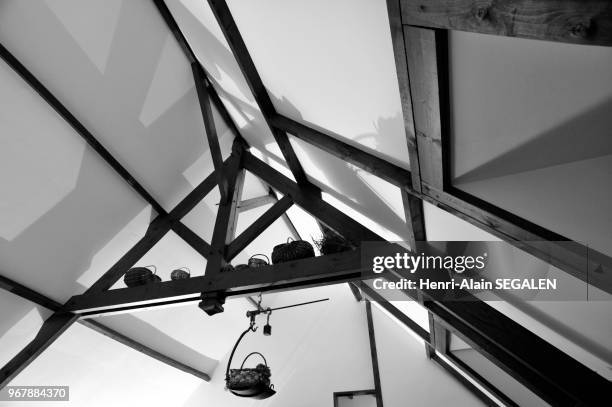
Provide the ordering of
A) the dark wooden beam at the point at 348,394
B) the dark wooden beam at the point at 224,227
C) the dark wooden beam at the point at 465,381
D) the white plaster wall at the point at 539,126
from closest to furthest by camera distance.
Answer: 1. the white plaster wall at the point at 539,126
2. the dark wooden beam at the point at 224,227
3. the dark wooden beam at the point at 465,381
4. the dark wooden beam at the point at 348,394

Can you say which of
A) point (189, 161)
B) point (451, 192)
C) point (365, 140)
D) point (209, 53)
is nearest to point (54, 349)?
point (189, 161)

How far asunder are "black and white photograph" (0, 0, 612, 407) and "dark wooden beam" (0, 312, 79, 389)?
0.02m

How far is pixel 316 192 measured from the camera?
11.0 ft

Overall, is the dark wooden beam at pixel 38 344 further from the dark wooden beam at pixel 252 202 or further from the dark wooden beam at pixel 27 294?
the dark wooden beam at pixel 252 202

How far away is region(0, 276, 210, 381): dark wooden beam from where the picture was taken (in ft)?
9.49

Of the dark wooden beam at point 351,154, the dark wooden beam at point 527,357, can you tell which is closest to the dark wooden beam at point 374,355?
the dark wooden beam at point 527,357

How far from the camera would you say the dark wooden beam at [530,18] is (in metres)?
0.58

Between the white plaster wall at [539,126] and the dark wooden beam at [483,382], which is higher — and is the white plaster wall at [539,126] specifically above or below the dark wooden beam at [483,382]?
above

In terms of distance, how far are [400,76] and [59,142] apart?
280 centimetres

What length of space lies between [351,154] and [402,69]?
3.23 feet

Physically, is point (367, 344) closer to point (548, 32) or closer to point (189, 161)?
point (189, 161)

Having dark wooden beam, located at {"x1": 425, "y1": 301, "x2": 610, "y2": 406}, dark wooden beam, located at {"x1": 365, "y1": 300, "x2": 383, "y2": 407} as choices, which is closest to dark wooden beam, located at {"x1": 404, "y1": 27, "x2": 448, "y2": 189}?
dark wooden beam, located at {"x1": 425, "y1": 301, "x2": 610, "y2": 406}

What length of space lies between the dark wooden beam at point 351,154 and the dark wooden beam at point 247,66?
0.16 meters

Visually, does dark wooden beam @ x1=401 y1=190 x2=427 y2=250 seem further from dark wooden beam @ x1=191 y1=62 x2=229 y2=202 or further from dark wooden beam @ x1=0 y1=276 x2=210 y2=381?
dark wooden beam @ x1=0 y1=276 x2=210 y2=381
